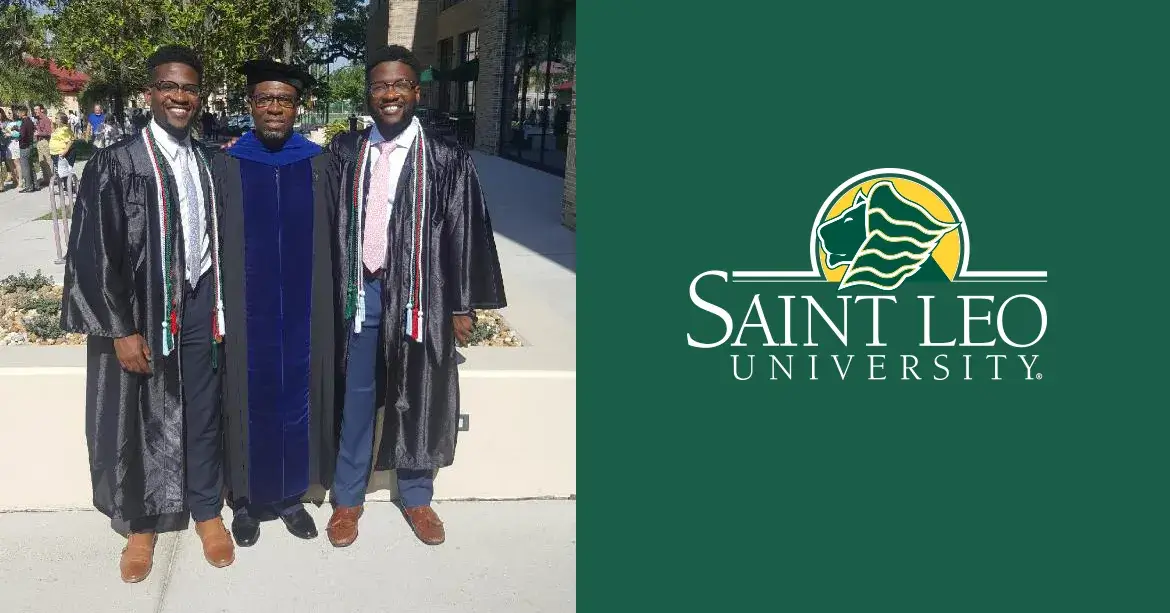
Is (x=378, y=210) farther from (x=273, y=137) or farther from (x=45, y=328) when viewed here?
(x=45, y=328)

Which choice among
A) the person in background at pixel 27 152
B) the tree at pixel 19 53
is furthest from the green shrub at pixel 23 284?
the tree at pixel 19 53

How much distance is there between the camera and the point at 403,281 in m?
3.41

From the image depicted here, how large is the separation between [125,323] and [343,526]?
3.48 feet

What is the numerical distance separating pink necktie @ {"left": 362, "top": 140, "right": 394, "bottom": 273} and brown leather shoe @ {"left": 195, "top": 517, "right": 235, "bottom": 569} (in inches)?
41.2

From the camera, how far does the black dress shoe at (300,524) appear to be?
3.66 meters

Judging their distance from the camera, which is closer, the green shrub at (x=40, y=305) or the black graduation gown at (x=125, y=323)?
the black graduation gown at (x=125, y=323)

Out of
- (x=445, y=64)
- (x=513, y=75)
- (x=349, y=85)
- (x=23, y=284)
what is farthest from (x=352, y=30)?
(x=23, y=284)

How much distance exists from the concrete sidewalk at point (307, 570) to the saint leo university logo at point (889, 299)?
1.13m

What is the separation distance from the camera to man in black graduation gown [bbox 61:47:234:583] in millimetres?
3047

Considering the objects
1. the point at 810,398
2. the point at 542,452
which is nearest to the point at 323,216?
the point at 542,452

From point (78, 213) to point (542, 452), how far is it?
1933 millimetres

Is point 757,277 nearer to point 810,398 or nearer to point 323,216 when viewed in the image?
point 810,398

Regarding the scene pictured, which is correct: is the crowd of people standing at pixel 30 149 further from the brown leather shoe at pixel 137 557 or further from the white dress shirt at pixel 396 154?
the white dress shirt at pixel 396 154

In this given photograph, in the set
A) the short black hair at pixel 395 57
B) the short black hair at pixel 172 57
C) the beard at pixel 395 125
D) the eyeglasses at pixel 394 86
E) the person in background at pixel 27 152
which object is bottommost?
the beard at pixel 395 125
